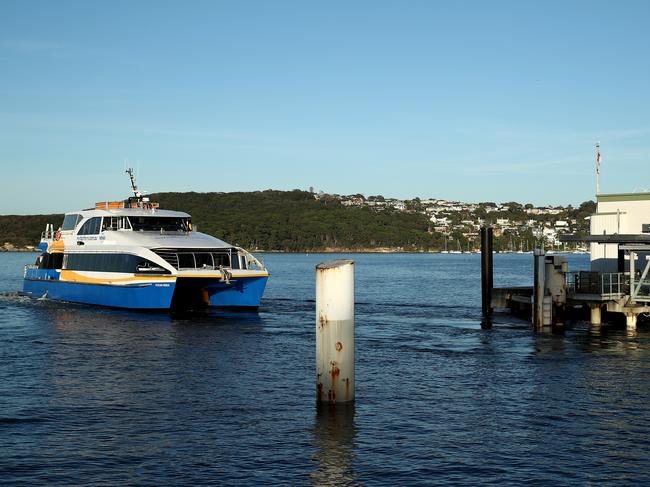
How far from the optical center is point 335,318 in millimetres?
17359

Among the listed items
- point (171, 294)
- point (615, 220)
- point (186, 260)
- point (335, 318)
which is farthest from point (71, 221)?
point (335, 318)

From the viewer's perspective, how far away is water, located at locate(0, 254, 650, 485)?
16062 millimetres

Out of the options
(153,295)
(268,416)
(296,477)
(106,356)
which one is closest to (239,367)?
(106,356)

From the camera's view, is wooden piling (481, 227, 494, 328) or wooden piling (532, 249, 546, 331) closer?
wooden piling (532, 249, 546, 331)

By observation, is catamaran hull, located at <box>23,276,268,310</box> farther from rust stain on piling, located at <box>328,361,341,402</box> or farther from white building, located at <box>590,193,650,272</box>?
rust stain on piling, located at <box>328,361,341,402</box>

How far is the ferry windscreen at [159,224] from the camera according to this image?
4819 cm

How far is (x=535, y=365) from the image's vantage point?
91.9 feet

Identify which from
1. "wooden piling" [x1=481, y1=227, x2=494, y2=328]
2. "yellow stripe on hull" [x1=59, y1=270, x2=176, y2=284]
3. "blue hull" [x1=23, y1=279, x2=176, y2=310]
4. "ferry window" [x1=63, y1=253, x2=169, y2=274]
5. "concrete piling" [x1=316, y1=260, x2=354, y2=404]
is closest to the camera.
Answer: "concrete piling" [x1=316, y1=260, x2=354, y2=404]

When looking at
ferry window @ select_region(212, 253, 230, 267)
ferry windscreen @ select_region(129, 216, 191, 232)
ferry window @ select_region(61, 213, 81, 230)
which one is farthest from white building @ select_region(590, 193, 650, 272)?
ferry window @ select_region(61, 213, 81, 230)

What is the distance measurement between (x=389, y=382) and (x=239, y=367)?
558 cm

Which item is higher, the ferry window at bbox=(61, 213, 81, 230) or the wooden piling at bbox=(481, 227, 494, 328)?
the ferry window at bbox=(61, 213, 81, 230)

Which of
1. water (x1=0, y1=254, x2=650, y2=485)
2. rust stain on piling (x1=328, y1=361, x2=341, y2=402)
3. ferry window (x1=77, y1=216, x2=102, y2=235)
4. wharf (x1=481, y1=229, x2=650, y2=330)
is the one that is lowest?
water (x1=0, y1=254, x2=650, y2=485)

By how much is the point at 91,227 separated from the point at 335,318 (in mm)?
34999

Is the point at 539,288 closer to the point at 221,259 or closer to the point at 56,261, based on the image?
the point at 221,259
